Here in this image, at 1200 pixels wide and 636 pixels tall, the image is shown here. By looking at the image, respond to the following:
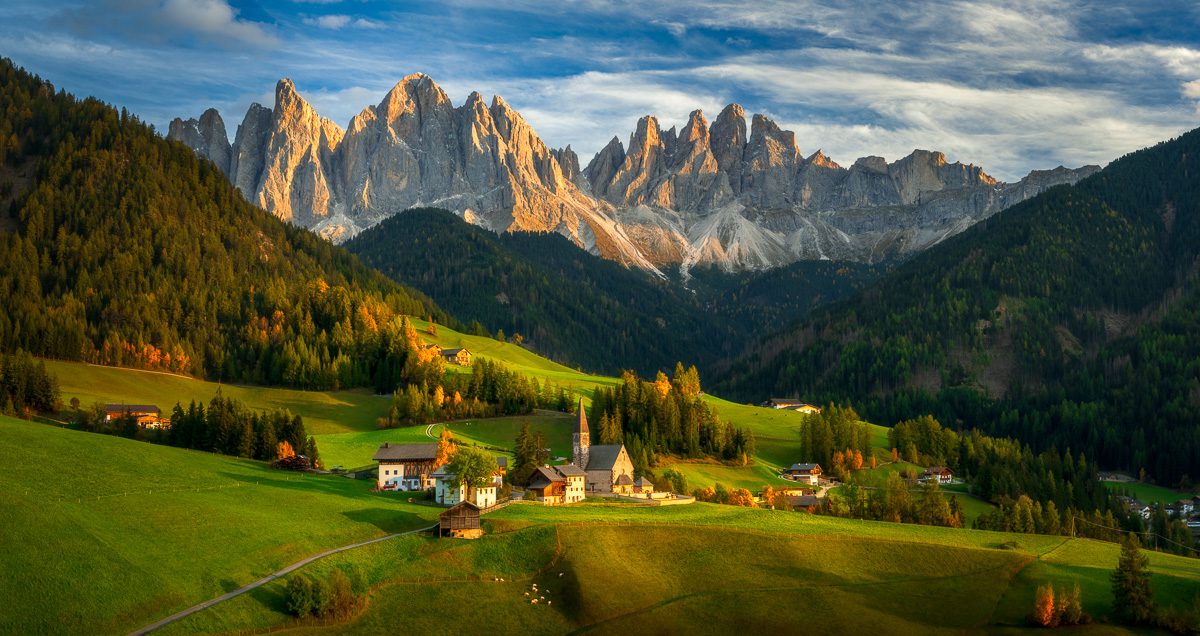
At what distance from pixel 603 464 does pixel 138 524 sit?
54.4 meters

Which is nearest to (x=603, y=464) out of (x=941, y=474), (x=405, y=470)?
(x=405, y=470)

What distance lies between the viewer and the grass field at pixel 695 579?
7394 cm

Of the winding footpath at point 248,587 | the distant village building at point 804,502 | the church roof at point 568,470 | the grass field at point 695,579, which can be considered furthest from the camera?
the distant village building at point 804,502

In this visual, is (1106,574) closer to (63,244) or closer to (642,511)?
(642,511)

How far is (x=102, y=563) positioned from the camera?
6825 centimetres

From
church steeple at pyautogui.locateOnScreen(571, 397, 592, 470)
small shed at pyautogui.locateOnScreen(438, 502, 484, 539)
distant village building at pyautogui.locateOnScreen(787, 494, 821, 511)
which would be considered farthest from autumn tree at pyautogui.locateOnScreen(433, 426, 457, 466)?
distant village building at pyautogui.locateOnScreen(787, 494, 821, 511)

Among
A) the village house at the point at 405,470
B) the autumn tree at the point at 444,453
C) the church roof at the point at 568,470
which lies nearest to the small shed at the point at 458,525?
the village house at the point at 405,470

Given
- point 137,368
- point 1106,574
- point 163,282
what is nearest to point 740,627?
point 1106,574

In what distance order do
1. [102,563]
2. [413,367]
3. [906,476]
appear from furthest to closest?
[413,367] < [906,476] < [102,563]

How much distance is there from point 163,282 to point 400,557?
127 meters

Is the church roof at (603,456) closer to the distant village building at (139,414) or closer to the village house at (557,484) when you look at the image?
the village house at (557,484)

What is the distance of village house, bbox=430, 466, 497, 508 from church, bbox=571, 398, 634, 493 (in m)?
16.9

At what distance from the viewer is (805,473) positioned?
497ft

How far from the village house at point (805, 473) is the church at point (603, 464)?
31.4 m
